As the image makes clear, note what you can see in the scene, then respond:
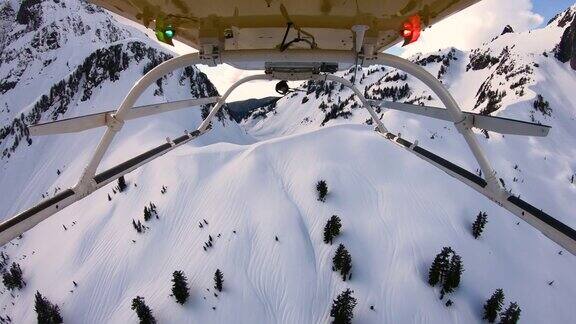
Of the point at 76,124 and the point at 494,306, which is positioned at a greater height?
the point at 494,306

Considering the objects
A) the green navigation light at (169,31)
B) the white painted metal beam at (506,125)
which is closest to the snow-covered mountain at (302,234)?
the white painted metal beam at (506,125)

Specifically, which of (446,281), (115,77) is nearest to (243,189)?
(446,281)

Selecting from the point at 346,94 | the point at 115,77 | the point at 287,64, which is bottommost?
the point at 287,64

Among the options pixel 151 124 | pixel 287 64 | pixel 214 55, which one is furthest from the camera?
pixel 151 124

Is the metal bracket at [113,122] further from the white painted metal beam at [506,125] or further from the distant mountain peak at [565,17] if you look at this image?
the distant mountain peak at [565,17]

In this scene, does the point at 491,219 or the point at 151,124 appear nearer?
the point at 491,219

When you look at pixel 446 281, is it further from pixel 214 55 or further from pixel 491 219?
pixel 214 55

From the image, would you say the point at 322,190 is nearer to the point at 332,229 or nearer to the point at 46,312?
the point at 332,229

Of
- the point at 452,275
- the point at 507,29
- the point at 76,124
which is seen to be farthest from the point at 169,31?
the point at 507,29
